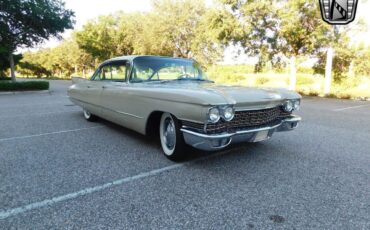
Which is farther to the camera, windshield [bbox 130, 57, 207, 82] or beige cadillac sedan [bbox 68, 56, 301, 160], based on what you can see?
windshield [bbox 130, 57, 207, 82]

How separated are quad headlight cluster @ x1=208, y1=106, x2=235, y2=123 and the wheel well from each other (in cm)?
110

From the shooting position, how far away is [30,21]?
1911cm

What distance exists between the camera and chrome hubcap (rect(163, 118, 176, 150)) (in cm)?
373

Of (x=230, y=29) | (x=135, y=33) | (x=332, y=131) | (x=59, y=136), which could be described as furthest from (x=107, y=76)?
(x=135, y=33)

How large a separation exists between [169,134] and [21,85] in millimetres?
16465

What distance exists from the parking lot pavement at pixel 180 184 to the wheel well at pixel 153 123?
1.04 ft

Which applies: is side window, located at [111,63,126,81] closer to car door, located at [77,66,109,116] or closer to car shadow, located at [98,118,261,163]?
car door, located at [77,66,109,116]

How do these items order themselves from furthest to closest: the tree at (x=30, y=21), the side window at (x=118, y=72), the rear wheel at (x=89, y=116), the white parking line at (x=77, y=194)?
the tree at (x=30, y=21) < the rear wheel at (x=89, y=116) < the side window at (x=118, y=72) < the white parking line at (x=77, y=194)

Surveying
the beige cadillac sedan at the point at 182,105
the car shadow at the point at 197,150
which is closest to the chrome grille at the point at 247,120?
the beige cadillac sedan at the point at 182,105

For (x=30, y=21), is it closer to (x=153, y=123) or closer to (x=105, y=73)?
(x=105, y=73)

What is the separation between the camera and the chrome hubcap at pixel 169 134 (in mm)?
3730

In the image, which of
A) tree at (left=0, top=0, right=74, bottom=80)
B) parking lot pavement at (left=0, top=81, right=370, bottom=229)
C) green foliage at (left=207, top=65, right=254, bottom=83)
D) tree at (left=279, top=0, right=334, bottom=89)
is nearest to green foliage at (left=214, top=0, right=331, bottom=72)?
tree at (left=279, top=0, right=334, bottom=89)
